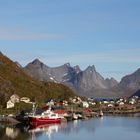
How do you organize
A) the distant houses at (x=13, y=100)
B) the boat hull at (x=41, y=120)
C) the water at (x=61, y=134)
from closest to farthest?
the water at (x=61, y=134) < the boat hull at (x=41, y=120) < the distant houses at (x=13, y=100)

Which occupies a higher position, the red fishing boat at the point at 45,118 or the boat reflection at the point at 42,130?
the red fishing boat at the point at 45,118

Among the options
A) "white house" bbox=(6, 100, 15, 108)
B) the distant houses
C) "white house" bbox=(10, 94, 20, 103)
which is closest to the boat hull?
"white house" bbox=(6, 100, 15, 108)

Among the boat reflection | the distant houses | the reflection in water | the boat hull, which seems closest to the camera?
the reflection in water

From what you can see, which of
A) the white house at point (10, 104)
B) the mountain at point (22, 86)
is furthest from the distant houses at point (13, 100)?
the mountain at point (22, 86)

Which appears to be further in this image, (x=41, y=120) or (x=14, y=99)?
(x=14, y=99)

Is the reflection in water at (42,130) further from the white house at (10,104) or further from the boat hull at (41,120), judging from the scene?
the white house at (10,104)

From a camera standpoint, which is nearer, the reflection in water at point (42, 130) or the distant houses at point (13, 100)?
the reflection in water at point (42, 130)

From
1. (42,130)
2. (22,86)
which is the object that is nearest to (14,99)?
(22,86)

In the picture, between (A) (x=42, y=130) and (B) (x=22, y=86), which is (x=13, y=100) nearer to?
(B) (x=22, y=86)

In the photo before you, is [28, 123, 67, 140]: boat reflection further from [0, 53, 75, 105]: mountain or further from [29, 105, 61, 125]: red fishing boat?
[0, 53, 75, 105]: mountain

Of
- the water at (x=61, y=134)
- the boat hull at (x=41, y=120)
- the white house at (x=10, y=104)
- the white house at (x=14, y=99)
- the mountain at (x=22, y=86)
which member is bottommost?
the water at (x=61, y=134)

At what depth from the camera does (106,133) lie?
7050cm

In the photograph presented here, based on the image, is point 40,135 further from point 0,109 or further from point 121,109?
point 121,109

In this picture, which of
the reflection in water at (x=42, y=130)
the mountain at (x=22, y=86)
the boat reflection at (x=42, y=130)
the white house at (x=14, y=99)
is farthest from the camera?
the mountain at (x=22, y=86)
